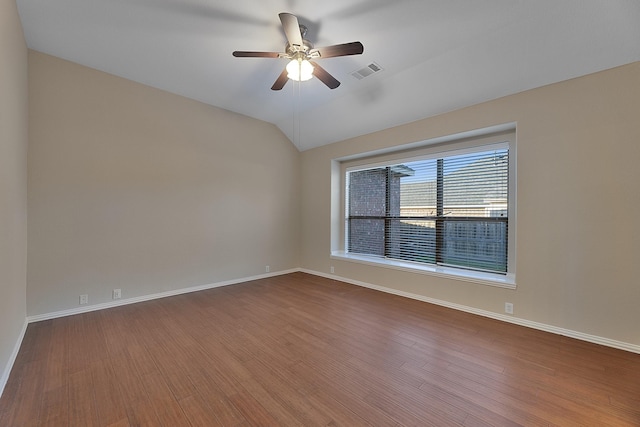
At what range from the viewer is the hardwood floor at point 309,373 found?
65.9 inches

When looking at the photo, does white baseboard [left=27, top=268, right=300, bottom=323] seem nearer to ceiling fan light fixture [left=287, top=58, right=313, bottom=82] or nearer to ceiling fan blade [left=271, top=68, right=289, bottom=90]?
ceiling fan blade [left=271, top=68, right=289, bottom=90]

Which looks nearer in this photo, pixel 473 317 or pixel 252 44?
pixel 252 44

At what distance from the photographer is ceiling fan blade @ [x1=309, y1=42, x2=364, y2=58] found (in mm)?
2230

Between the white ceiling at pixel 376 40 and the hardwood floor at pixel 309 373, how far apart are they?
9.45 feet

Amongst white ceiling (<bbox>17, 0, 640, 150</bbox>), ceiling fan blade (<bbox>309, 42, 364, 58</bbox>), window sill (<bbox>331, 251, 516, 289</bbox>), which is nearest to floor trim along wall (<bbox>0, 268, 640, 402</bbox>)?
window sill (<bbox>331, 251, 516, 289</bbox>)

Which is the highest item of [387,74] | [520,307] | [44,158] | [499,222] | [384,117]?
[387,74]

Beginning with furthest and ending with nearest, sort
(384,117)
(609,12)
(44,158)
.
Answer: (384,117)
(44,158)
(609,12)

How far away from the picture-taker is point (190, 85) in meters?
3.80

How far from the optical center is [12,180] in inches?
91.1

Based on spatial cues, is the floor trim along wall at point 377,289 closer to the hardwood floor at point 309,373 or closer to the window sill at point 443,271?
the hardwood floor at point 309,373

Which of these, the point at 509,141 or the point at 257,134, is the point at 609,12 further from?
the point at 257,134

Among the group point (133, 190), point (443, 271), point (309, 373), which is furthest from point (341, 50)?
point (133, 190)

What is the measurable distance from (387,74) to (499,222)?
2497 millimetres

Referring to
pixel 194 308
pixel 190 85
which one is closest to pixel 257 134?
pixel 190 85
